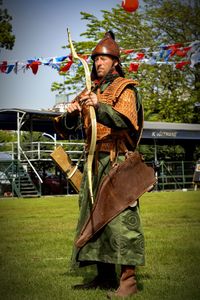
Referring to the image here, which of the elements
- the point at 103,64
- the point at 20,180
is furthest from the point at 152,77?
the point at 103,64

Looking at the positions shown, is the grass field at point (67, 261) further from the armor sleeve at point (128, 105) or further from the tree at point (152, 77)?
the tree at point (152, 77)

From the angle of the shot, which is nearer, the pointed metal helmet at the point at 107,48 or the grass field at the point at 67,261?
the grass field at the point at 67,261

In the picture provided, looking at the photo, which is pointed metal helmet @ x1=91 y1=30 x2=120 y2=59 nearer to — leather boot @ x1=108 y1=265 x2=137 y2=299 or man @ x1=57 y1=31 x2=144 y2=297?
man @ x1=57 y1=31 x2=144 y2=297

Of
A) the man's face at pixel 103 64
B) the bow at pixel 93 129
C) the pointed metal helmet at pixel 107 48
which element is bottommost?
the bow at pixel 93 129

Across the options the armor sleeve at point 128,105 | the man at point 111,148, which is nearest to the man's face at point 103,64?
the man at point 111,148

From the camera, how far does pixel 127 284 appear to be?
15.4 feet

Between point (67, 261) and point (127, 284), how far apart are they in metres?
1.81

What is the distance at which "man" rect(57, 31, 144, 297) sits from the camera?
4.67 m

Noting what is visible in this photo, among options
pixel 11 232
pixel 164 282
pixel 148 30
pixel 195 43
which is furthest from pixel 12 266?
pixel 148 30

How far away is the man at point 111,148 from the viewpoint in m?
4.67

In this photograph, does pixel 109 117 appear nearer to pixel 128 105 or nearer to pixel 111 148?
pixel 128 105

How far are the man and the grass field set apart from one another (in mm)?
253

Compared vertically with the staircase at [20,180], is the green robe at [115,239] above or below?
above

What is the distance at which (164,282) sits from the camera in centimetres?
510
